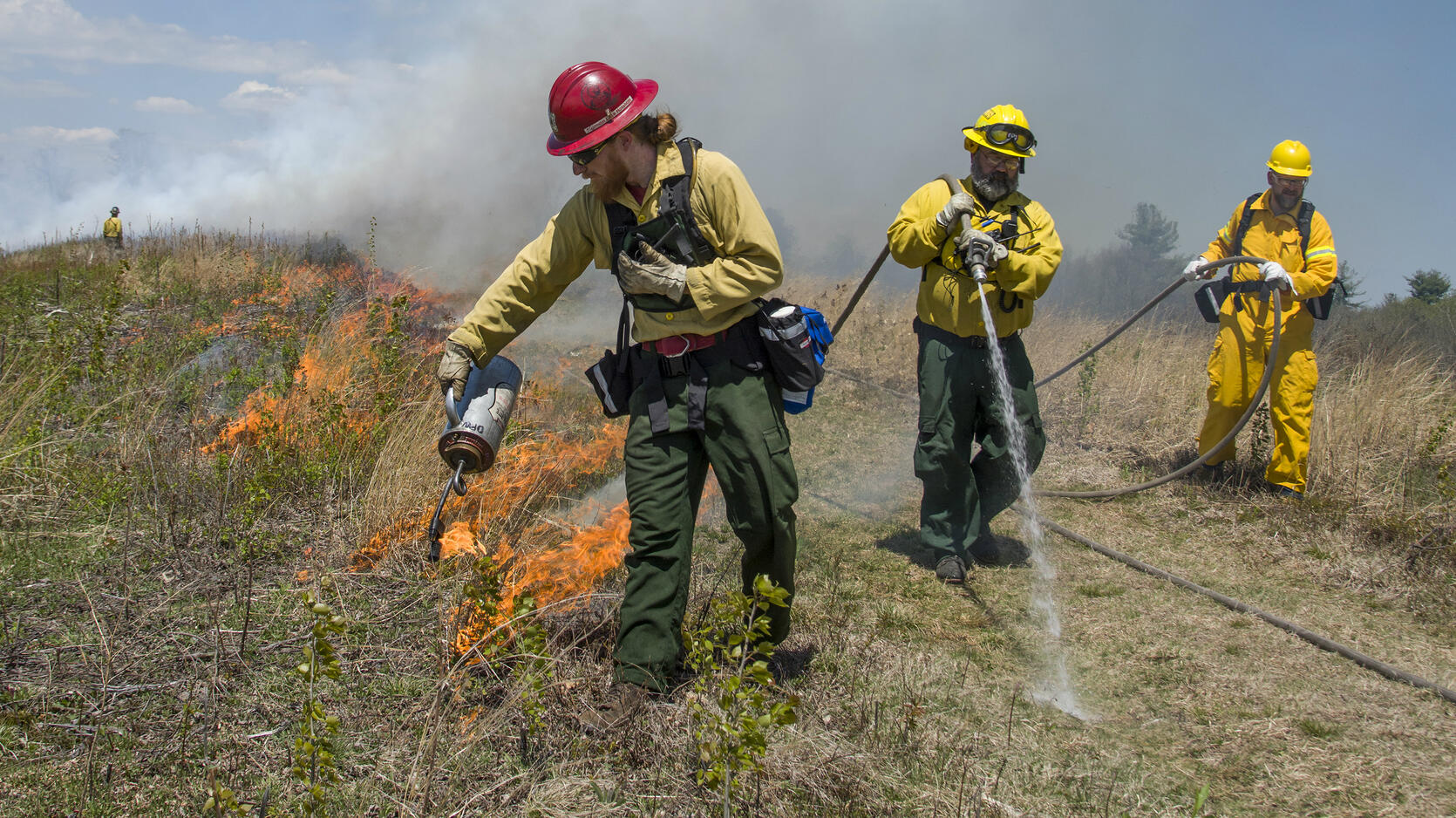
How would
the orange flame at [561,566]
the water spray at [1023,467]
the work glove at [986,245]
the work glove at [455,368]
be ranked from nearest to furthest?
the work glove at [455,368], the orange flame at [561,566], the water spray at [1023,467], the work glove at [986,245]

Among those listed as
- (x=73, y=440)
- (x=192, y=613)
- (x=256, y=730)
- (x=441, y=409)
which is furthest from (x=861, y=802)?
(x=73, y=440)

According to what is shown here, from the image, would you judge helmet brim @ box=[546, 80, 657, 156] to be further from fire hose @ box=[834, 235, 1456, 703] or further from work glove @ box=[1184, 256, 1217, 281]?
work glove @ box=[1184, 256, 1217, 281]

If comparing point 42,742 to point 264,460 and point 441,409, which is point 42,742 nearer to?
point 264,460

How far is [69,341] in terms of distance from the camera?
646cm

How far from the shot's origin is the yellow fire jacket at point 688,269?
2885 millimetres

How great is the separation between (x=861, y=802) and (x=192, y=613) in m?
2.60

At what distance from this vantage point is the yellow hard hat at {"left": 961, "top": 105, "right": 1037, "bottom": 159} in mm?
4395

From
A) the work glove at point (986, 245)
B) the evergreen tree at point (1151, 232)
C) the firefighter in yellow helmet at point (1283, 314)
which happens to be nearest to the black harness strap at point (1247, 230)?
the firefighter in yellow helmet at point (1283, 314)

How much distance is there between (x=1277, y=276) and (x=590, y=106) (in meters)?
4.39

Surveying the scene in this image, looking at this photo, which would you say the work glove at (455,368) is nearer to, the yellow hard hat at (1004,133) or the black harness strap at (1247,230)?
the yellow hard hat at (1004,133)

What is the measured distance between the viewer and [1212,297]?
238 inches

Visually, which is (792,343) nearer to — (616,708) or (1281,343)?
(616,708)

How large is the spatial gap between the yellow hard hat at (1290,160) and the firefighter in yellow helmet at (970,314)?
2.08 metres

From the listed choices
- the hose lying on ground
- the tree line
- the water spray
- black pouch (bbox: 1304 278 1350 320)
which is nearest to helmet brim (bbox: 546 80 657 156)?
the water spray
